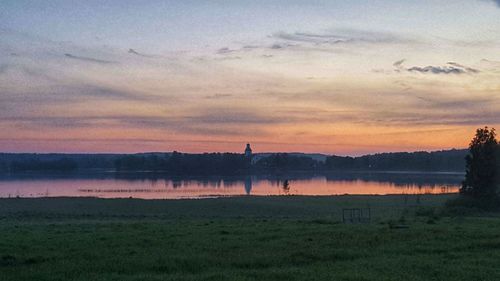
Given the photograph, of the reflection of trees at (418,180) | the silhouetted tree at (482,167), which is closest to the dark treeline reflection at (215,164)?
the reflection of trees at (418,180)

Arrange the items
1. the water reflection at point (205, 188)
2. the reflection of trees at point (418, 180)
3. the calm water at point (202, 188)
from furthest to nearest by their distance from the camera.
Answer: the reflection of trees at point (418, 180) < the water reflection at point (205, 188) < the calm water at point (202, 188)

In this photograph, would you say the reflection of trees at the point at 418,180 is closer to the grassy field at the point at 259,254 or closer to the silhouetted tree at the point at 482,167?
the silhouetted tree at the point at 482,167

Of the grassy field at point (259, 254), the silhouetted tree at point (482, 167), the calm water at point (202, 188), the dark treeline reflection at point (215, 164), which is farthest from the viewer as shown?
the dark treeline reflection at point (215, 164)

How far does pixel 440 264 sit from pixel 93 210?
39.9m

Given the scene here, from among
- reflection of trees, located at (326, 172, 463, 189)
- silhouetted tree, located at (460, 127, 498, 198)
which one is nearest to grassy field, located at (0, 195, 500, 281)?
silhouetted tree, located at (460, 127, 498, 198)

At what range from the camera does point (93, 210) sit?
48.2m

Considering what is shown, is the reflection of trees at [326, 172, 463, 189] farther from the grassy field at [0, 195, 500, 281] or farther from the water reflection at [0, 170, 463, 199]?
the grassy field at [0, 195, 500, 281]

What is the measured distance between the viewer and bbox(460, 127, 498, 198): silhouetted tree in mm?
40438

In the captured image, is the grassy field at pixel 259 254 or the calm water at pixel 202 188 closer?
the grassy field at pixel 259 254

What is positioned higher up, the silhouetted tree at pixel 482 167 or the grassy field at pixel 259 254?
the silhouetted tree at pixel 482 167

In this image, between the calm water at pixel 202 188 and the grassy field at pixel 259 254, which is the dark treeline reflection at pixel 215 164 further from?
the grassy field at pixel 259 254

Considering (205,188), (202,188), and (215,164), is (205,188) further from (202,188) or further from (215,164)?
(215,164)

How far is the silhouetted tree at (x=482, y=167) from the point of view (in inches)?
1592

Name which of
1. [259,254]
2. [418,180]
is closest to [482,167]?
[259,254]
